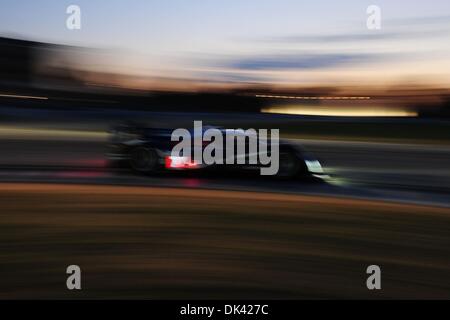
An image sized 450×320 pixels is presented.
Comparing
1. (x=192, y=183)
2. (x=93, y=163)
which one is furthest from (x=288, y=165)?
(x=93, y=163)

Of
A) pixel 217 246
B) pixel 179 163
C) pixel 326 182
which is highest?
pixel 179 163

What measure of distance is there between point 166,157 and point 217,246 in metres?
4.01

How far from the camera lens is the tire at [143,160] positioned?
8930mm

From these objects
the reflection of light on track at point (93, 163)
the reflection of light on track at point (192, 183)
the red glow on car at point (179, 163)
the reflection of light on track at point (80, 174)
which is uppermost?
the reflection of light on track at point (93, 163)

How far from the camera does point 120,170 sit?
380 inches

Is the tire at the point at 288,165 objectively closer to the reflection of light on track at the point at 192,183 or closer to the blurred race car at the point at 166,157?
the blurred race car at the point at 166,157

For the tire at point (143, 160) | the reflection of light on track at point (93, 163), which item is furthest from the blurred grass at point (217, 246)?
the reflection of light on track at point (93, 163)

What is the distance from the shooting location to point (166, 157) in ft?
28.9

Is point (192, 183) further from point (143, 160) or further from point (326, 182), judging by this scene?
point (326, 182)

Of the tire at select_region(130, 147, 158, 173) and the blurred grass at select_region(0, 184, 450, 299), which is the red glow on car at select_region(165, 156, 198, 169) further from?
the blurred grass at select_region(0, 184, 450, 299)
